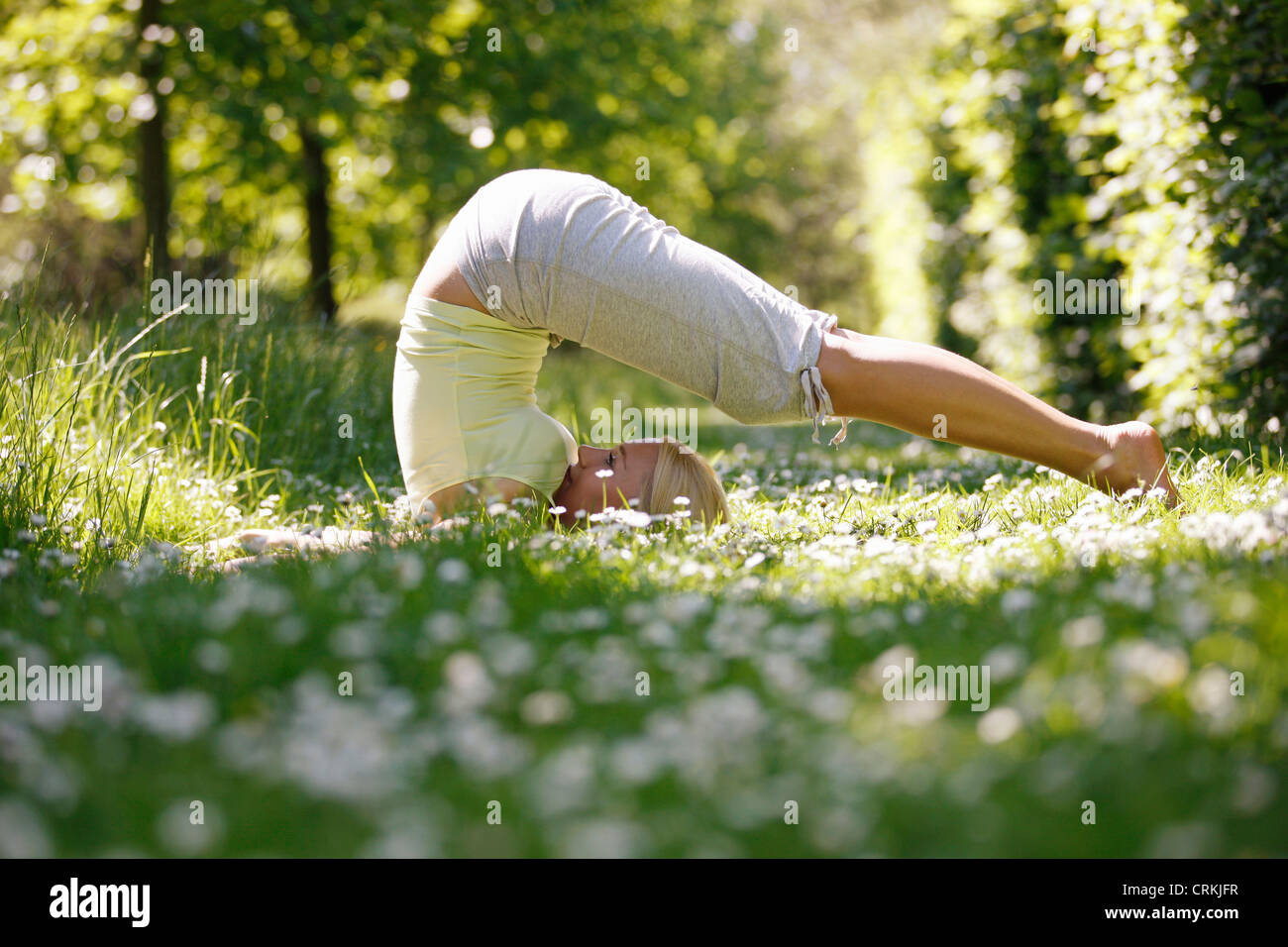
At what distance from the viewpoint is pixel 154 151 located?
29.0 ft

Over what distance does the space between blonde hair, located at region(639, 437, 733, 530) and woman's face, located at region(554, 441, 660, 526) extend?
0.03 m

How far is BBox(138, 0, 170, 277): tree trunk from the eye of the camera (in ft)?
27.8

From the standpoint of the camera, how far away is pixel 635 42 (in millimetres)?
12375

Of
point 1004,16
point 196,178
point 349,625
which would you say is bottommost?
point 349,625

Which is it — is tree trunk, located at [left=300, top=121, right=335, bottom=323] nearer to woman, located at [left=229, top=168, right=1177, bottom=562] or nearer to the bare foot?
woman, located at [left=229, top=168, right=1177, bottom=562]

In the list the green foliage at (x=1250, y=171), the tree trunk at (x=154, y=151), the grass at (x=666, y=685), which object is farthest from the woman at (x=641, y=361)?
the tree trunk at (x=154, y=151)

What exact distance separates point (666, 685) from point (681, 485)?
1562mm

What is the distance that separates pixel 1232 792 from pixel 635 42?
12.2 metres

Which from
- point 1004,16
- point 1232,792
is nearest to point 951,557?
point 1232,792

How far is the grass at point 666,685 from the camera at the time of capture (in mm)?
1448

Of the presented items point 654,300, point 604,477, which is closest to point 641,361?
point 654,300

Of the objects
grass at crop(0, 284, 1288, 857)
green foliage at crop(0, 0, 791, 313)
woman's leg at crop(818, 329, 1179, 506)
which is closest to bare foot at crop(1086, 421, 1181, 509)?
woman's leg at crop(818, 329, 1179, 506)

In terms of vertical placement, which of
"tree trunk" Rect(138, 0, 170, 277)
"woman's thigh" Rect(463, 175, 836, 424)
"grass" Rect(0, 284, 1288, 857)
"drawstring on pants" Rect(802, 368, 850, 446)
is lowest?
"grass" Rect(0, 284, 1288, 857)
